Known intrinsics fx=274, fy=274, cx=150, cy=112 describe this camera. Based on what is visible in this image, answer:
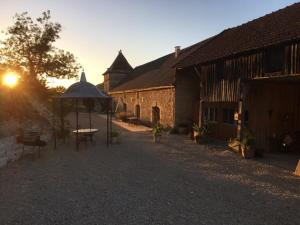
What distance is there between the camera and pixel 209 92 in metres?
14.4

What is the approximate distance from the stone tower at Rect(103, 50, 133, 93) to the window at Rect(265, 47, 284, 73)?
30.9m

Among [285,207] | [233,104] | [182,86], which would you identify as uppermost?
[182,86]

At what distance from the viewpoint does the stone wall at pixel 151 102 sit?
62.6ft

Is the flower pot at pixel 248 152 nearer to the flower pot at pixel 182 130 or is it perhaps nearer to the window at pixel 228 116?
the window at pixel 228 116

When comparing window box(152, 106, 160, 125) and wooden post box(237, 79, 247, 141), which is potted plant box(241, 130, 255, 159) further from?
window box(152, 106, 160, 125)

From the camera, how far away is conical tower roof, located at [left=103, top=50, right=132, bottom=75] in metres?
41.3

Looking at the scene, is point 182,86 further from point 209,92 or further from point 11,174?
point 11,174

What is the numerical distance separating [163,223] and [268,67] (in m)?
7.94

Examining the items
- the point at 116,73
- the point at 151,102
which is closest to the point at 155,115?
the point at 151,102

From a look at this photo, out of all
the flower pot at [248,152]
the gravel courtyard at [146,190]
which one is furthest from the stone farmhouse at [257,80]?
the gravel courtyard at [146,190]

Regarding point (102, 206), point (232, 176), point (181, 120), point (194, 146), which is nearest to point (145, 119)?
point (181, 120)

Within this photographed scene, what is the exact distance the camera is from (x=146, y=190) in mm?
6863

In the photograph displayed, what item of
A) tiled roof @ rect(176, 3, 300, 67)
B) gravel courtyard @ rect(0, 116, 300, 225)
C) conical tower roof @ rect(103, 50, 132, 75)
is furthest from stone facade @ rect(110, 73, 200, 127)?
conical tower roof @ rect(103, 50, 132, 75)

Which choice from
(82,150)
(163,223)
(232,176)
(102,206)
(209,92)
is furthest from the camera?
(209,92)
